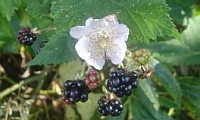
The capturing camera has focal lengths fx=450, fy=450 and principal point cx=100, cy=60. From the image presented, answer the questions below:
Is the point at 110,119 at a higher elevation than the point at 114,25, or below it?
below

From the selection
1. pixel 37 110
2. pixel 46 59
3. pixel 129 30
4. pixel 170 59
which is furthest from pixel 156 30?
pixel 37 110

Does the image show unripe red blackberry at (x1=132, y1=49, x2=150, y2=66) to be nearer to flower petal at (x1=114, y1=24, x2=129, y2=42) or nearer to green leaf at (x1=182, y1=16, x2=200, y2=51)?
flower petal at (x1=114, y1=24, x2=129, y2=42)

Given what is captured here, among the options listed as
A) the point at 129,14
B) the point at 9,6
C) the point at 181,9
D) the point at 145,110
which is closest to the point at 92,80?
the point at 129,14

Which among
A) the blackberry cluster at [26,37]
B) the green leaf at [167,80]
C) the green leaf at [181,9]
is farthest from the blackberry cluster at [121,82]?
the green leaf at [181,9]

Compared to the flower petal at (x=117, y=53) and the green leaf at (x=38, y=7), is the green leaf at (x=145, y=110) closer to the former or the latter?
the flower petal at (x=117, y=53)

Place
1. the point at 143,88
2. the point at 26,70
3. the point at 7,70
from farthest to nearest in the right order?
the point at 7,70 < the point at 26,70 < the point at 143,88

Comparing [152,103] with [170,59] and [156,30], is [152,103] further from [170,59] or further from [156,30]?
[156,30]

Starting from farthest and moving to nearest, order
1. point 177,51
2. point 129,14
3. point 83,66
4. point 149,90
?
point 177,51 → point 149,90 → point 83,66 → point 129,14

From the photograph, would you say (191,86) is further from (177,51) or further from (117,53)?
(117,53)
